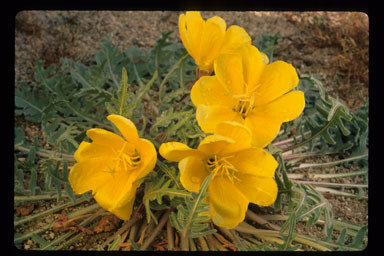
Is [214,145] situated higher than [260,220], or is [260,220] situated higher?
[214,145]

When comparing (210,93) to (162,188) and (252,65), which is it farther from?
(162,188)

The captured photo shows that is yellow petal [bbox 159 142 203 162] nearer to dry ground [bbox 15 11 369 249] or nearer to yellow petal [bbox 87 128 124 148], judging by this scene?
yellow petal [bbox 87 128 124 148]

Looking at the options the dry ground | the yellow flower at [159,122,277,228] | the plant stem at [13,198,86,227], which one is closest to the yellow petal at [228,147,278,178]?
the yellow flower at [159,122,277,228]

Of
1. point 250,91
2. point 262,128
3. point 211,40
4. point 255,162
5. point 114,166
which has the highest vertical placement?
point 211,40

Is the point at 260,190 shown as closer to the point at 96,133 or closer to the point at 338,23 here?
the point at 96,133

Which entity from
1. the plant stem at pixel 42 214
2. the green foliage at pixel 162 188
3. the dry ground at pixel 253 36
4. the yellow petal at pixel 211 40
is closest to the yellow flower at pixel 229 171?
the green foliage at pixel 162 188

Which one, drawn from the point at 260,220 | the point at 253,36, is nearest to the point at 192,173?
the point at 260,220

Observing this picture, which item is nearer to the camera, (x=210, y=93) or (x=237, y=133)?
(x=237, y=133)

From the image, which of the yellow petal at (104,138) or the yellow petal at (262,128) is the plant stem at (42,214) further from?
→ the yellow petal at (262,128)
